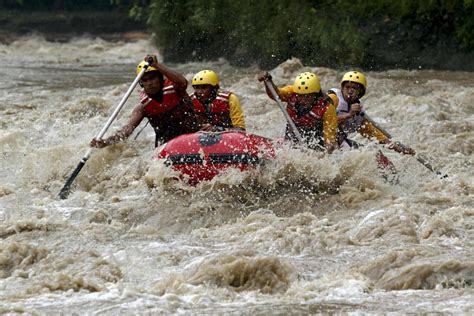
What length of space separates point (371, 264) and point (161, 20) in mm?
20321

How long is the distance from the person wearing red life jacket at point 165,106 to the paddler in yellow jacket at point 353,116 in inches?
56.8

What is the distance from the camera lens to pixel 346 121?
32.7 ft

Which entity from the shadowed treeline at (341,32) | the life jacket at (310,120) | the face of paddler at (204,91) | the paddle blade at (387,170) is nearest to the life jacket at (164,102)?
the face of paddler at (204,91)

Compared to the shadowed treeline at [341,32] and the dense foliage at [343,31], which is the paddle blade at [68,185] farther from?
the dense foliage at [343,31]

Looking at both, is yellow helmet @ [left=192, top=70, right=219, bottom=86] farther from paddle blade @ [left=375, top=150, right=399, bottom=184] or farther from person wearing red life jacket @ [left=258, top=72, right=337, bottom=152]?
paddle blade @ [left=375, top=150, right=399, bottom=184]

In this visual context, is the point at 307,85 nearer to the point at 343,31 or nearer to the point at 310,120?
the point at 310,120

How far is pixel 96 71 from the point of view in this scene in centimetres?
2419

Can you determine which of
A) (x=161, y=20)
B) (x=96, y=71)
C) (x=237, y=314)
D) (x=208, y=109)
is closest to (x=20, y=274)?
(x=237, y=314)

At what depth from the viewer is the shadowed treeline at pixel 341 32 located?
66.4 feet

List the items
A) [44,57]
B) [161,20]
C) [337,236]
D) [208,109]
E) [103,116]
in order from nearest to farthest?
[337,236]
[208,109]
[103,116]
[161,20]
[44,57]

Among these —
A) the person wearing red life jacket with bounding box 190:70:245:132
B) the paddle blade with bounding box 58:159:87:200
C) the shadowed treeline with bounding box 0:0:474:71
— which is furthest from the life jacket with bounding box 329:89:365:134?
the shadowed treeline with bounding box 0:0:474:71

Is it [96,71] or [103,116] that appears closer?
[103,116]

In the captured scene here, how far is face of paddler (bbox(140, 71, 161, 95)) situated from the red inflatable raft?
0.94 metres

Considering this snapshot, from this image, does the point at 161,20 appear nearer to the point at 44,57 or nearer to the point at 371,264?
the point at 44,57
